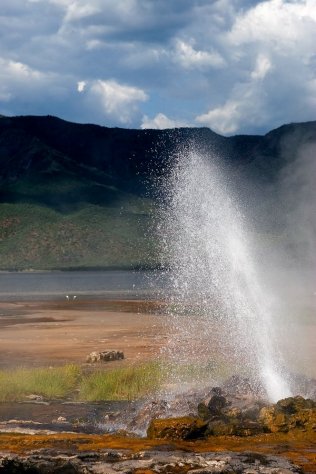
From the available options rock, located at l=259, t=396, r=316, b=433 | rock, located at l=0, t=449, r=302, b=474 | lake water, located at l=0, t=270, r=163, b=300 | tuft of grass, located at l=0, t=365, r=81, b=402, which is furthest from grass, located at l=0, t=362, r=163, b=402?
lake water, located at l=0, t=270, r=163, b=300

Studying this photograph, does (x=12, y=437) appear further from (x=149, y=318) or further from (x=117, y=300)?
(x=117, y=300)

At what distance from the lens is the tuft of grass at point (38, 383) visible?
75.2 feet

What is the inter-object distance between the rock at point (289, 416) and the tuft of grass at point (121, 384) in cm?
702

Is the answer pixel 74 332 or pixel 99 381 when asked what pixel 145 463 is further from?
pixel 74 332

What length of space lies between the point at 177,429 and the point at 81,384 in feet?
29.8

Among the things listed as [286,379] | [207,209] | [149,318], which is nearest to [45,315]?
[149,318]

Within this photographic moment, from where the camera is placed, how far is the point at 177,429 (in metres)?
15.7

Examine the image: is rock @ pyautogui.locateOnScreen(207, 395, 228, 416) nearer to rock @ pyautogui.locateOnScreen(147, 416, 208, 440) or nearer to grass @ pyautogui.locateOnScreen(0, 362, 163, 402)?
rock @ pyautogui.locateOnScreen(147, 416, 208, 440)

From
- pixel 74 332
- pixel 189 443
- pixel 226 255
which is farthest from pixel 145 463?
pixel 74 332

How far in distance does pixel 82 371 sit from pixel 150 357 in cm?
479

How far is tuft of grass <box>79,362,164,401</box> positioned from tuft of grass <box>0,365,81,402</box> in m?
0.46

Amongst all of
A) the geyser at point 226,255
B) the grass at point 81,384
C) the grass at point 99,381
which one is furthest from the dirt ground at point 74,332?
the geyser at point 226,255

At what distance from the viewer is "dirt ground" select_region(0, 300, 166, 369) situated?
32844 mm

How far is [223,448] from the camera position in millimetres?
14969
